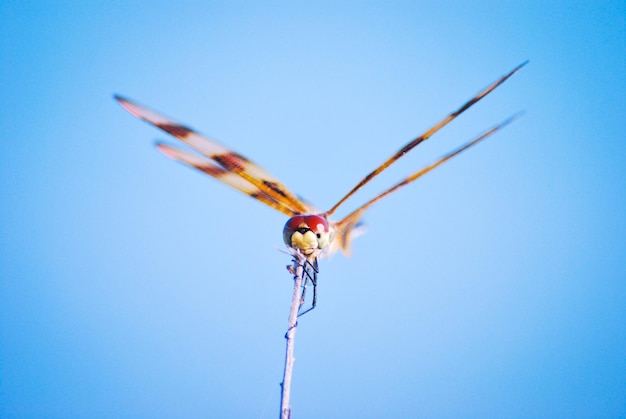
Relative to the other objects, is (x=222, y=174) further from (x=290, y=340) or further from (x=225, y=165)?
(x=290, y=340)

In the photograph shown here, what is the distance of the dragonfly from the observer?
2.92 m

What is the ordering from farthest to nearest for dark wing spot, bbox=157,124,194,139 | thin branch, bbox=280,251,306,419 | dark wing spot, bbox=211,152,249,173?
dark wing spot, bbox=211,152,249,173
dark wing spot, bbox=157,124,194,139
thin branch, bbox=280,251,306,419

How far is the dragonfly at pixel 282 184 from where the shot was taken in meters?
2.92

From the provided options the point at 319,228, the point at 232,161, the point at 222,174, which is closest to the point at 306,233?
the point at 319,228

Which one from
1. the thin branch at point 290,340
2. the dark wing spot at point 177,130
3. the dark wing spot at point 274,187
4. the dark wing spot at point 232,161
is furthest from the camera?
the dark wing spot at point 274,187

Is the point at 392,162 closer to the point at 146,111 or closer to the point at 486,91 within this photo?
the point at 486,91

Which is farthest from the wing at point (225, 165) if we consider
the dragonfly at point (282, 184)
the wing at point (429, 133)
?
the wing at point (429, 133)

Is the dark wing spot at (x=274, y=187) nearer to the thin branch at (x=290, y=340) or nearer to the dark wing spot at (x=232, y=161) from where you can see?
the dark wing spot at (x=232, y=161)

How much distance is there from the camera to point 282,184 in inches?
129

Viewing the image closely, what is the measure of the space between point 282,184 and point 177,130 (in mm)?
783

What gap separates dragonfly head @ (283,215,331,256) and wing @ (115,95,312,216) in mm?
260

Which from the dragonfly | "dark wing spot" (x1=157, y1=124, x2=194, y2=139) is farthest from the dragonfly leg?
"dark wing spot" (x1=157, y1=124, x2=194, y2=139)

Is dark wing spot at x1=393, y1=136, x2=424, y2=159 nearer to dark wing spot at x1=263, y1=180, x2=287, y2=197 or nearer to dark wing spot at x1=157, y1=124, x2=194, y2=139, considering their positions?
dark wing spot at x1=263, y1=180, x2=287, y2=197

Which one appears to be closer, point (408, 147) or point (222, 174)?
point (408, 147)
